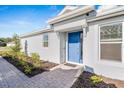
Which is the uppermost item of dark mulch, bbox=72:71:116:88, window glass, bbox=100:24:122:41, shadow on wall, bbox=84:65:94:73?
window glass, bbox=100:24:122:41

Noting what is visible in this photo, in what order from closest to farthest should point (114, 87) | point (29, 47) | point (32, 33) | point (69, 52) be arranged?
point (114, 87) < point (69, 52) < point (32, 33) < point (29, 47)

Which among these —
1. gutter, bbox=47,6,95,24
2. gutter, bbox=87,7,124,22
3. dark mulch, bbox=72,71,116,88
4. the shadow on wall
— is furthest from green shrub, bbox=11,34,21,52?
dark mulch, bbox=72,71,116,88

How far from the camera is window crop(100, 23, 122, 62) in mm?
6288

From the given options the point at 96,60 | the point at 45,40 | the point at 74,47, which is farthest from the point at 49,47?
the point at 96,60

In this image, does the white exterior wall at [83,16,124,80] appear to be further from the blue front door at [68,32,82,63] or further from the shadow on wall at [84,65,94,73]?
the blue front door at [68,32,82,63]

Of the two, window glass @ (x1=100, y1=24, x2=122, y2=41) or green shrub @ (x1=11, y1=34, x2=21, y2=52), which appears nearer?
window glass @ (x1=100, y1=24, x2=122, y2=41)

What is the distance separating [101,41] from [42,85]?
11.0ft

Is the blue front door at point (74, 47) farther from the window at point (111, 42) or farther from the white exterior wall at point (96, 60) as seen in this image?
the window at point (111, 42)

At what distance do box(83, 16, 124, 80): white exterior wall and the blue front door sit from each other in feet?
2.97

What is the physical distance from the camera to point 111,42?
659 centimetres

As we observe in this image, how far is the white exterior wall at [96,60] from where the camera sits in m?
6.31
